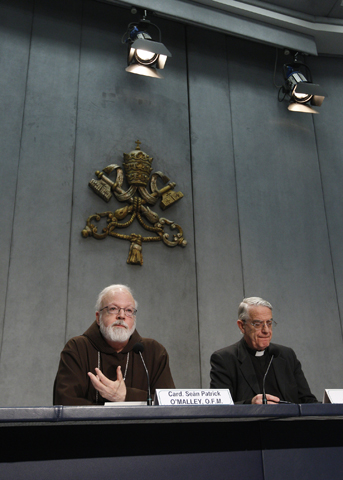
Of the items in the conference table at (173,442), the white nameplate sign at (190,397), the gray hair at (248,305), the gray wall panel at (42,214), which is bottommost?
the conference table at (173,442)

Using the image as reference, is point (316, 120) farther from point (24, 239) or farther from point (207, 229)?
point (24, 239)

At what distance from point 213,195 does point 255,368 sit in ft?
7.53

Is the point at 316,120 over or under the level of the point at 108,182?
over

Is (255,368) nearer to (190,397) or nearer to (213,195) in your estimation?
(190,397)

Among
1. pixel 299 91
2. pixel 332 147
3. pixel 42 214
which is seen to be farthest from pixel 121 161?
pixel 332 147

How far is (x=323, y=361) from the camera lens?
4.98 m

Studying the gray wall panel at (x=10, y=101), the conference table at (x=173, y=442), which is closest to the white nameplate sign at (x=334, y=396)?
the conference table at (x=173, y=442)

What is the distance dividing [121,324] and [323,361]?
111 inches

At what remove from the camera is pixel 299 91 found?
5.38m

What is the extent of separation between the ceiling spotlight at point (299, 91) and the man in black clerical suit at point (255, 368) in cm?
305

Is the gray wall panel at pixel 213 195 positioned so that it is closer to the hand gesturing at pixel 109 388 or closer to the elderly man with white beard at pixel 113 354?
the elderly man with white beard at pixel 113 354

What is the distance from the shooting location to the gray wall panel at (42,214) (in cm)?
400

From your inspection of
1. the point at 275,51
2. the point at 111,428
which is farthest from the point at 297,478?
the point at 275,51

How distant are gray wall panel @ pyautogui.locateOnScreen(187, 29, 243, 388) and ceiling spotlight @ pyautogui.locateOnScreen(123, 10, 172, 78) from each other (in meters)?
0.73
